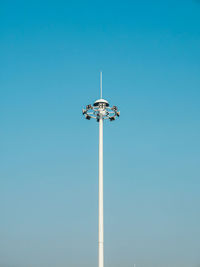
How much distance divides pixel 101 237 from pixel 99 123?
1336 centimetres

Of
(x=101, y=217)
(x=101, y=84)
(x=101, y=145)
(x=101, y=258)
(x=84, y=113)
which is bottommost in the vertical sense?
(x=101, y=258)

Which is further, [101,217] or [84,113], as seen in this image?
[84,113]

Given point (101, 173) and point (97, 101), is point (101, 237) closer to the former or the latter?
point (101, 173)

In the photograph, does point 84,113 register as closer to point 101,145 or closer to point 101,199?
point 101,145

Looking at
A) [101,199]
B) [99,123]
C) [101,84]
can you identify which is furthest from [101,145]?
[101,84]

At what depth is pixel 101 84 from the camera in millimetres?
53688

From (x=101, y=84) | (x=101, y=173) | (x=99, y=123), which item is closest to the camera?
(x=101, y=173)

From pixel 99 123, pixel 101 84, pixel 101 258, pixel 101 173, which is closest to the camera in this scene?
pixel 101 258

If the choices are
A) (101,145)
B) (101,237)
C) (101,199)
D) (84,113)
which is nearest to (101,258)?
(101,237)

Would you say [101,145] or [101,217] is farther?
[101,145]

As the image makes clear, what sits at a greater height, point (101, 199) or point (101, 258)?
point (101, 199)

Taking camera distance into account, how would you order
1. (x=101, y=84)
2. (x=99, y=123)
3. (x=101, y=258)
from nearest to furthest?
(x=101, y=258) < (x=99, y=123) < (x=101, y=84)

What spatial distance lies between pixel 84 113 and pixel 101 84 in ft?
20.6

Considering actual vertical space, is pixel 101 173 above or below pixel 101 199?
above
